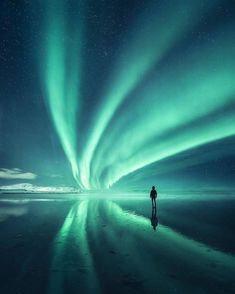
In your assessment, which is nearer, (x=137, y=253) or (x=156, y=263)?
(x=156, y=263)

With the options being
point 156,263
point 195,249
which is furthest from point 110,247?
point 195,249

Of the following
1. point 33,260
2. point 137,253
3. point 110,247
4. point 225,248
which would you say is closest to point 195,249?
point 225,248

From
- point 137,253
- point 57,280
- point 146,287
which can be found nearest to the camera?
point 146,287

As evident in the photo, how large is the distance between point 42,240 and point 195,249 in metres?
5.94

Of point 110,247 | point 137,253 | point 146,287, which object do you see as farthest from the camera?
point 110,247

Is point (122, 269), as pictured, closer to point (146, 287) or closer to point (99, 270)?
point (99, 270)

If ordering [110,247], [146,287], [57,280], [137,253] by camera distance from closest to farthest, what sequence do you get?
[146,287] → [57,280] → [137,253] → [110,247]

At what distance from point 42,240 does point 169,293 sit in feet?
20.6

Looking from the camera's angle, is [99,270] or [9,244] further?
[9,244]

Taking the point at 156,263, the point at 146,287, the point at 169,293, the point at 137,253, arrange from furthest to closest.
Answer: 1. the point at 137,253
2. the point at 156,263
3. the point at 146,287
4. the point at 169,293

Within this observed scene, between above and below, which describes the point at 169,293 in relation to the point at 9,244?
below

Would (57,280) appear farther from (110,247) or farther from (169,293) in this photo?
(110,247)

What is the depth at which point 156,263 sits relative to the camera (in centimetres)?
618

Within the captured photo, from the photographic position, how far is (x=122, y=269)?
567 cm
